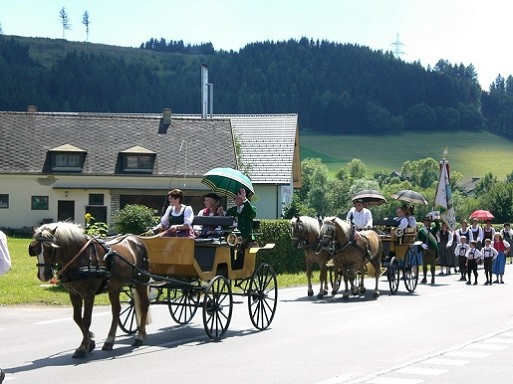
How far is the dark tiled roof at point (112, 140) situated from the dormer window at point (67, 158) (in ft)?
1.23

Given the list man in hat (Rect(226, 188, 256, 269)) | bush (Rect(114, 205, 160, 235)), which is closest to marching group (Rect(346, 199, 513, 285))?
bush (Rect(114, 205, 160, 235))

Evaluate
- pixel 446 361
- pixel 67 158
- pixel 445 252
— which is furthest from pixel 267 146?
pixel 446 361

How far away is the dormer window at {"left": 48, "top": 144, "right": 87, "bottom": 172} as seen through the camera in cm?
5712

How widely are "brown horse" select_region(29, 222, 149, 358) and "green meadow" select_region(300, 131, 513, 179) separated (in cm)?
A: 14004

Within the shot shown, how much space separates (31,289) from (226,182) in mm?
7624

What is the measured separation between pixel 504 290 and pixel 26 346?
16267 millimetres

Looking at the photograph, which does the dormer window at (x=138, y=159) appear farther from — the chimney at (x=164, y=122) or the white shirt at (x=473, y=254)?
the white shirt at (x=473, y=254)

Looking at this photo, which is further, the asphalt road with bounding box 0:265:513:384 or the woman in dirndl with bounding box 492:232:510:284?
the woman in dirndl with bounding box 492:232:510:284

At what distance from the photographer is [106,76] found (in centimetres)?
19700

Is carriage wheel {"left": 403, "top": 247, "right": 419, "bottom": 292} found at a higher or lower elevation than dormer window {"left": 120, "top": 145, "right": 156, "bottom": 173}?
lower

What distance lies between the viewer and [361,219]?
2264 cm

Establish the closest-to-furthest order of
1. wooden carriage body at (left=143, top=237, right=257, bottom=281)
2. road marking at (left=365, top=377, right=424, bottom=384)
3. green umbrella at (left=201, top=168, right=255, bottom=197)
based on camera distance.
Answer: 1. road marking at (left=365, top=377, right=424, bottom=384)
2. wooden carriage body at (left=143, top=237, right=257, bottom=281)
3. green umbrella at (left=201, top=168, right=255, bottom=197)

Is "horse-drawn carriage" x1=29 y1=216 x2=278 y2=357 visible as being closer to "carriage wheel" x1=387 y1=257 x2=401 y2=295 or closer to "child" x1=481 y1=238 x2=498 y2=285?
"carriage wheel" x1=387 y1=257 x2=401 y2=295

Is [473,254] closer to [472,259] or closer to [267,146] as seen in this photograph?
[472,259]
